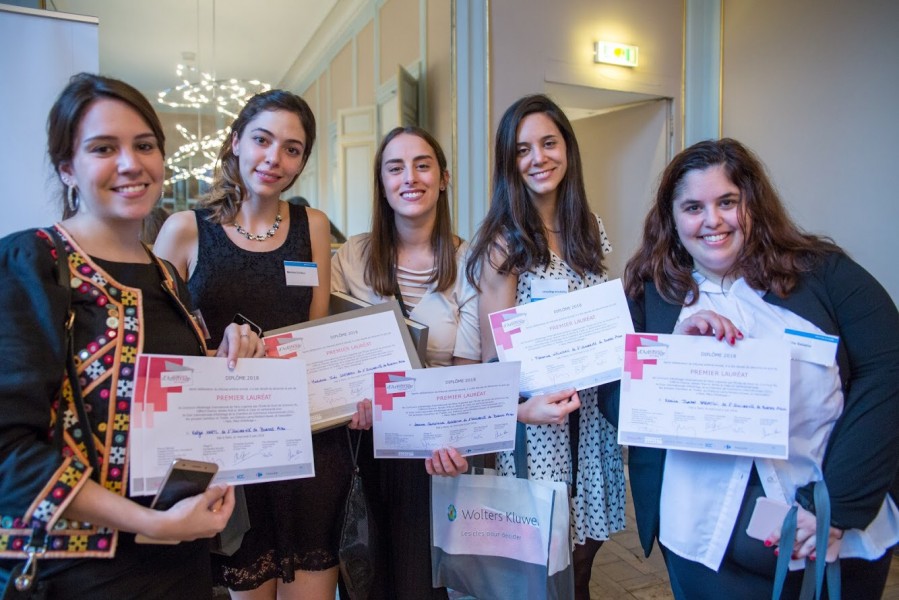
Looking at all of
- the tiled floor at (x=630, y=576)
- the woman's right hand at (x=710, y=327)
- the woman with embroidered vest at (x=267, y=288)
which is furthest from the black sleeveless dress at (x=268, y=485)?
the tiled floor at (x=630, y=576)

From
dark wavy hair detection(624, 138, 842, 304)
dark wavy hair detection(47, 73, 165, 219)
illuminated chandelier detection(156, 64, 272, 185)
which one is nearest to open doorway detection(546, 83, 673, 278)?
illuminated chandelier detection(156, 64, 272, 185)

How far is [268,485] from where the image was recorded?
64.7 inches

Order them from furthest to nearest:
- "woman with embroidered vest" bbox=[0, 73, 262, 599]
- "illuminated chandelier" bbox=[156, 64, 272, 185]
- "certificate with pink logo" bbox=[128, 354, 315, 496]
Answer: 1. "illuminated chandelier" bbox=[156, 64, 272, 185]
2. "certificate with pink logo" bbox=[128, 354, 315, 496]
3. "woman with embroidered vest" bbox=[0, 73, 262, 599]

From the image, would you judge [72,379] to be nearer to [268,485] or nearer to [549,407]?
[268,485]

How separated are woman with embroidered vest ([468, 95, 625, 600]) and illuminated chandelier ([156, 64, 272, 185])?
324cm

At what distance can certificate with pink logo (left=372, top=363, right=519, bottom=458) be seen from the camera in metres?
1.47

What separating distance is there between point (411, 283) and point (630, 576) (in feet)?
7.19

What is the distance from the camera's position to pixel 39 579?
96 cm

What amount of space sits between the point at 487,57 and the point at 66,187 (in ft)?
12.1

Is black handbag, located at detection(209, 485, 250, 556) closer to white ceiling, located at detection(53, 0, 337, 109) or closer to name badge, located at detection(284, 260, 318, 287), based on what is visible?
name badge, located at detection(284, 260, 318, 287)

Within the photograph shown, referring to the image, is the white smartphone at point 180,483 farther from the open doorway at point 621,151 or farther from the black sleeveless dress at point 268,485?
the open doorway at point 621,151

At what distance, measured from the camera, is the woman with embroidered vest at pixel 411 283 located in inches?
68.9

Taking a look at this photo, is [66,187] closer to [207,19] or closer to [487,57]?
[487,57]

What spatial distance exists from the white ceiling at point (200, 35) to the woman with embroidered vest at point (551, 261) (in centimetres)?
338
